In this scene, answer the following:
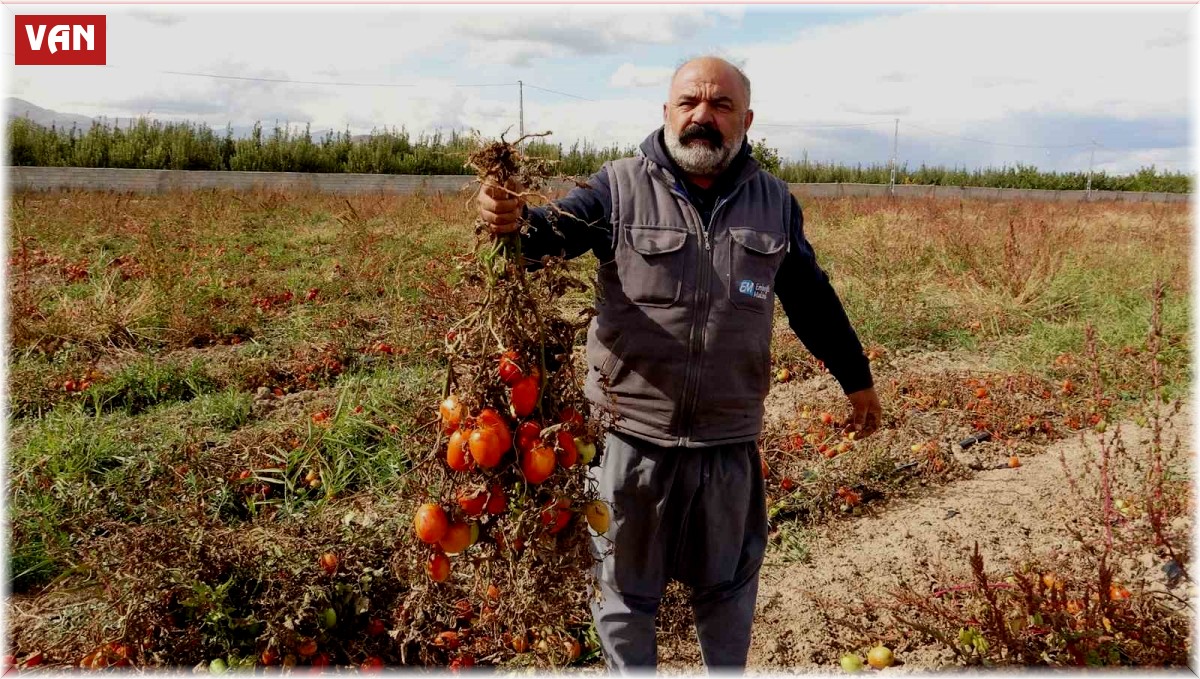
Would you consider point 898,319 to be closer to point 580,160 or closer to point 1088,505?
point 1088,505

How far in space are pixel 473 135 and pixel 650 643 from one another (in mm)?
1545

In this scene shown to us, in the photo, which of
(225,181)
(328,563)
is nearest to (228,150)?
(225,181)

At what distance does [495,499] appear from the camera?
5.60 feet

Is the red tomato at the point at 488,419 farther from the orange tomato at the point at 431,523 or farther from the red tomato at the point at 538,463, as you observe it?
the orange tomato at the point at 431,523

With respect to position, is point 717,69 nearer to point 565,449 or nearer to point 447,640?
point 565,449

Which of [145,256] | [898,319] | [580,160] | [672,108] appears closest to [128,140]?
[580,160]

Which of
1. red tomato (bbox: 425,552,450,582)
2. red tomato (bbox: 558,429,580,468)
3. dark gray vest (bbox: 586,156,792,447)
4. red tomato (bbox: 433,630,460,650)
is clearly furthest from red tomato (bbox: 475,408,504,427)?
red tomato (bbox: 433,630,460,650)

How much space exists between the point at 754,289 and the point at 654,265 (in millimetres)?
305

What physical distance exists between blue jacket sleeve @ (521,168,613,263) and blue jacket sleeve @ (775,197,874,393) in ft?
1.93

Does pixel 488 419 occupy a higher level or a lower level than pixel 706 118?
lower

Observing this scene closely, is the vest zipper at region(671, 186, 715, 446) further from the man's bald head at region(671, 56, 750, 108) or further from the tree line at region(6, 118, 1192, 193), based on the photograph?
the tree line at region(6, 118, 1192, 193)

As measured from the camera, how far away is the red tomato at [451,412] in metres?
1.69

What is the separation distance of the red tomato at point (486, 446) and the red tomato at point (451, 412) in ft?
0.24

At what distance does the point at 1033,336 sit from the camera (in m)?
6.19
